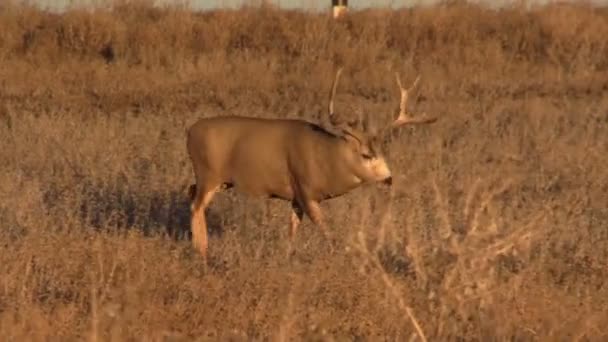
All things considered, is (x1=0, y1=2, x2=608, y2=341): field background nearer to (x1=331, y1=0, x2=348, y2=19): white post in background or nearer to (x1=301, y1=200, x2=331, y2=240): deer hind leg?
(x1=301, y1=200, x2=331, y2=240): deer hind leg

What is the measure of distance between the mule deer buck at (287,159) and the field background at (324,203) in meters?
0.24

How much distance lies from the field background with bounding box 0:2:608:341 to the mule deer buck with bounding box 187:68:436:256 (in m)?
0.24

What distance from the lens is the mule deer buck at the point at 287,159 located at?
8984 mm

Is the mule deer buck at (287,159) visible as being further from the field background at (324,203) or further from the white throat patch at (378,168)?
the field background at (324,203)

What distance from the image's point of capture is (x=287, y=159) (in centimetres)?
923

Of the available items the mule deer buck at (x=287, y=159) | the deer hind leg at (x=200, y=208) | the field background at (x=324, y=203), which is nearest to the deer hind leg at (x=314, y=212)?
the mule deer buck at (x=287, y=159)

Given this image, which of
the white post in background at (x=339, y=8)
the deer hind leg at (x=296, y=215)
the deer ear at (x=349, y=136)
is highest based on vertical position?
the deer ear at (x=349, y=136)

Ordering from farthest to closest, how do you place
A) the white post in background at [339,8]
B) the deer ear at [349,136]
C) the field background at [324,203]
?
the white post in background at [339,8], the deer ear at [349,136], the field background at [324,203]

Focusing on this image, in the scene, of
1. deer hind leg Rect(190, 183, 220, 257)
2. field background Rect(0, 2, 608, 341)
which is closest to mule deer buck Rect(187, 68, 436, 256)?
deer hind leg Rect(190, 183, 220, 257)

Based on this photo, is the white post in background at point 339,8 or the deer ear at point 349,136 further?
the white post in background at point 339,8

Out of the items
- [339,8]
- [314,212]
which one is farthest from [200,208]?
[339,8]

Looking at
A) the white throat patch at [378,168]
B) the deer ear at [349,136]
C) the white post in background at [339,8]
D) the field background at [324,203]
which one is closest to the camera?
the field background at [324,203]

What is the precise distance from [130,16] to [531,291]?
54.2ft

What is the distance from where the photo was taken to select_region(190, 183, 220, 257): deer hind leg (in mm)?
9047
